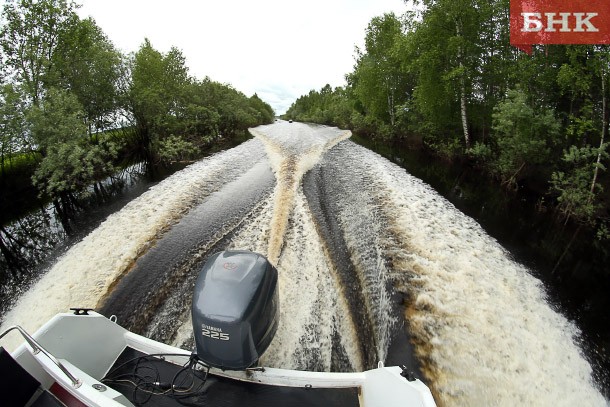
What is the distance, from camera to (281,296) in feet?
17.6

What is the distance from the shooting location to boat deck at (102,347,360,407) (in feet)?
11.3

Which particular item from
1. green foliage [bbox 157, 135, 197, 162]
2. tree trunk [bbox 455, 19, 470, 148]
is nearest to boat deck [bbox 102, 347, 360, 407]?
tree trunk [bbox 455, 19, 470, 148]

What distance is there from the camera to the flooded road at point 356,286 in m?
4.16

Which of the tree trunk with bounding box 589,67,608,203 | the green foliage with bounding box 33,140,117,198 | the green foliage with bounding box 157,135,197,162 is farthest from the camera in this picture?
the green foliage with bounding box 157,135,197,162

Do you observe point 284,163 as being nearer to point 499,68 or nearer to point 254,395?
point 499,68

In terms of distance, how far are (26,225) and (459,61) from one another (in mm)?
17766

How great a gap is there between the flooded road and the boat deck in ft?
2.33

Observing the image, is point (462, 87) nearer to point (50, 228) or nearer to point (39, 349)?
point (39, 349)

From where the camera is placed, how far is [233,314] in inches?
133

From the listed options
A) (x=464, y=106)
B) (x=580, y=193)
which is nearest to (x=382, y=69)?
(x=464, y=106)

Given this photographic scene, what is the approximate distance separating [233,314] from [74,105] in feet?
45.9

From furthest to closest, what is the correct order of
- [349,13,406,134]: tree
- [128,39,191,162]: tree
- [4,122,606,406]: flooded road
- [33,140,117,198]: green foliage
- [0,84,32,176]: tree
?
[349,13,406,134]: tree, [128,39,191,162]: tree, [33,140,117,198]: green foliage, [0,84,32,176]: tree, [4,122,606,406]: flooded road

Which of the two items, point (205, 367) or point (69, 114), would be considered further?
point (69, 114)

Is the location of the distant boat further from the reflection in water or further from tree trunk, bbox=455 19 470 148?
tree trunk, bbox=455 19 470 148
